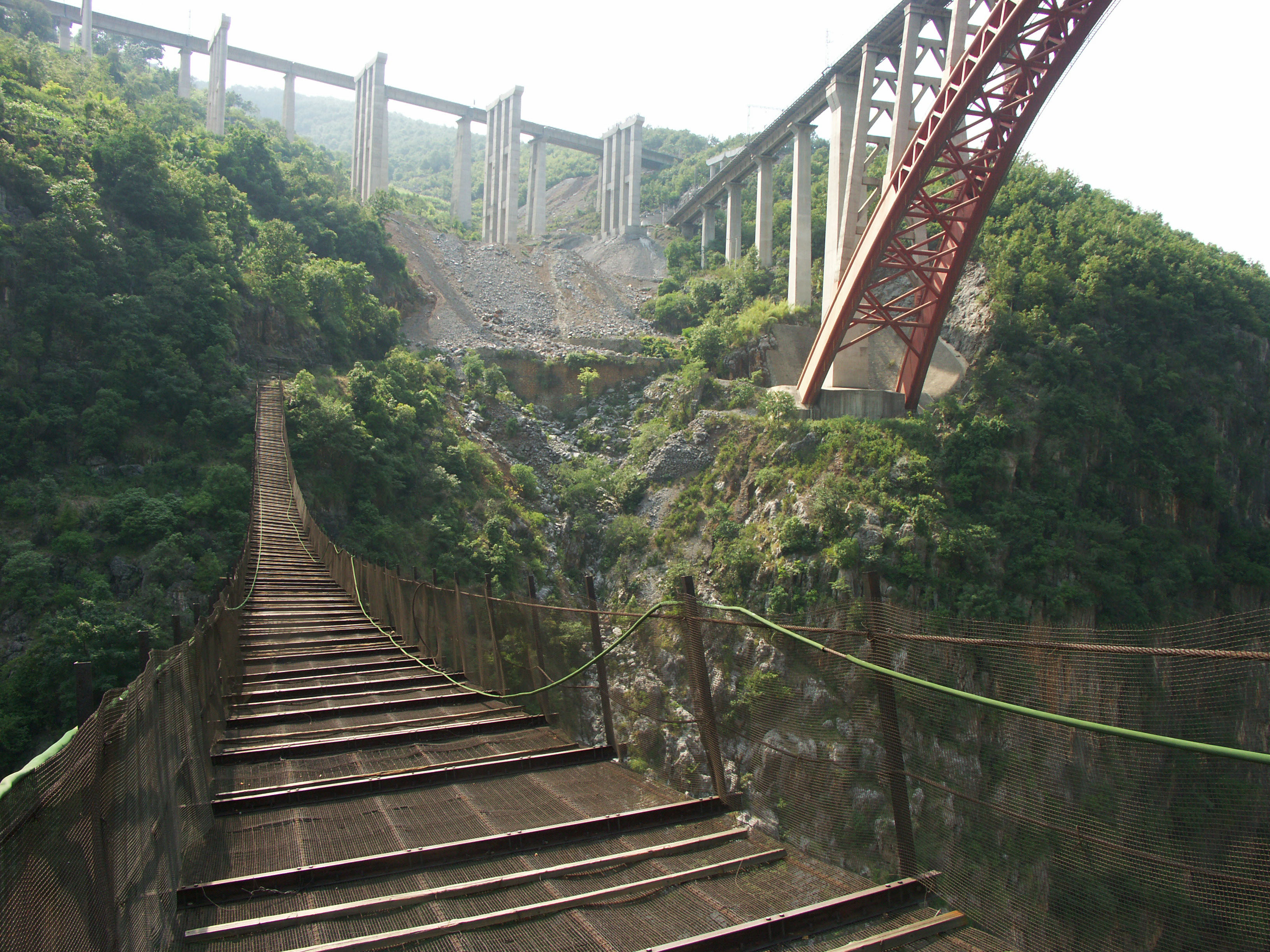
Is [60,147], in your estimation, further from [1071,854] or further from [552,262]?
[1071,854]

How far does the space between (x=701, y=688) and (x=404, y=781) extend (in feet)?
7.44

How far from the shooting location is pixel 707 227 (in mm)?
52844

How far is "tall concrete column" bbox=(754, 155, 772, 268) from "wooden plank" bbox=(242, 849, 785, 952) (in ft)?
131

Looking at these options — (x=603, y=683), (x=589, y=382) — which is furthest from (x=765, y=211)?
(x=603, y=683)

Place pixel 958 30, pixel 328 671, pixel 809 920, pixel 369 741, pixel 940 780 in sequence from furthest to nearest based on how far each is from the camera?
pixel 958 30
pixel 328 671
pixel 369 741
pixel 940 780
pixel 809 920

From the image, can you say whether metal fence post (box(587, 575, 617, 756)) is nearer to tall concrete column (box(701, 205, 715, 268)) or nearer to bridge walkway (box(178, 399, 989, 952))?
bridge walkway (box(178, 399, 989, 952))

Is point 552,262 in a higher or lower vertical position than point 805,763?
higher

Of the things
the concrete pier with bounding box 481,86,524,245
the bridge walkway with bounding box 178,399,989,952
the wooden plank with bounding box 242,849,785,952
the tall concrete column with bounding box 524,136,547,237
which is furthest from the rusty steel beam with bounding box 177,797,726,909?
the tall concrete column with bounding box 524,136,547,237

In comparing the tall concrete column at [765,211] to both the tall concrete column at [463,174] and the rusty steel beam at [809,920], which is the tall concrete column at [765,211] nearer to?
the tall concrete column at [463,174]

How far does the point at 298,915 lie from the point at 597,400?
35.0 m

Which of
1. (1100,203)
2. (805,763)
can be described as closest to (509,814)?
(805,763)

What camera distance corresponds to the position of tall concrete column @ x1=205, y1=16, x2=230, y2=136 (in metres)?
54.2

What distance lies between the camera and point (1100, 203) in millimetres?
33344

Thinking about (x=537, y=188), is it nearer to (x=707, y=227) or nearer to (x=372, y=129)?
(x=372, y=129)
